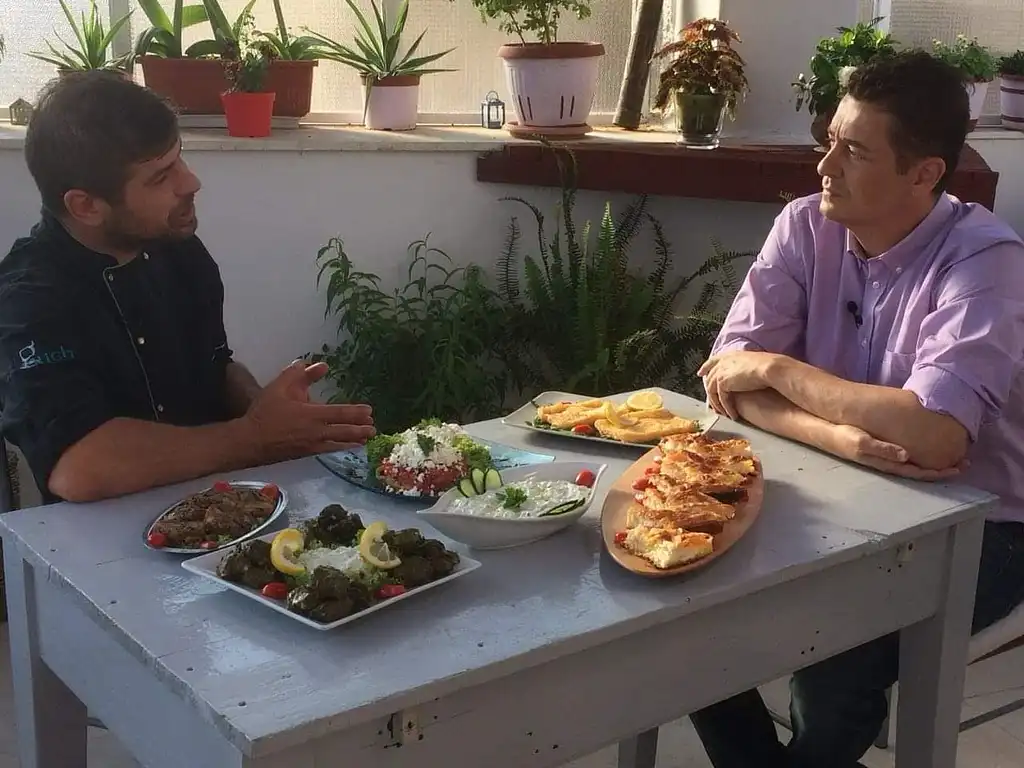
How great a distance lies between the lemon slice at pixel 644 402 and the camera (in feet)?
5.83

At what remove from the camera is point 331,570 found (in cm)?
113

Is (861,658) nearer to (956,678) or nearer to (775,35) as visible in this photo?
(956,678)

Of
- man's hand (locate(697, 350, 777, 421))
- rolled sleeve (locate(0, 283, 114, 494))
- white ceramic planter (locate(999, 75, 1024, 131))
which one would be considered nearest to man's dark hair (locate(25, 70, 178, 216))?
rolled sleeve (locate(0, 283, 114, 494))

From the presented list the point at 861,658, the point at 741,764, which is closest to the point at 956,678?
the point at 861,658

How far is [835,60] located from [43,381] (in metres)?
2.03

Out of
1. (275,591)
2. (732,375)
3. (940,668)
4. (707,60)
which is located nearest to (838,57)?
(707,60)

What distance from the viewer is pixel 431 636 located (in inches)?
42.7

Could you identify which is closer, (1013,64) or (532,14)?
(532,14)

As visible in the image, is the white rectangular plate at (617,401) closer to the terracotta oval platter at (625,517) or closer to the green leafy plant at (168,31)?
the terracotta oval platter at (625,517)

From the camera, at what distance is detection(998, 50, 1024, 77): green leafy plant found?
126 inches

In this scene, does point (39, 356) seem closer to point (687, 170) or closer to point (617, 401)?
point (617, 401)

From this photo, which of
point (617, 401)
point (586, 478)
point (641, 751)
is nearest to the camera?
point (586, 478)

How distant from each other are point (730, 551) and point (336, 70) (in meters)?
2.25

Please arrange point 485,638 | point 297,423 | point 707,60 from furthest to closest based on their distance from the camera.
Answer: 1. point 707,60
2. point 297,423
3. point 485,638
